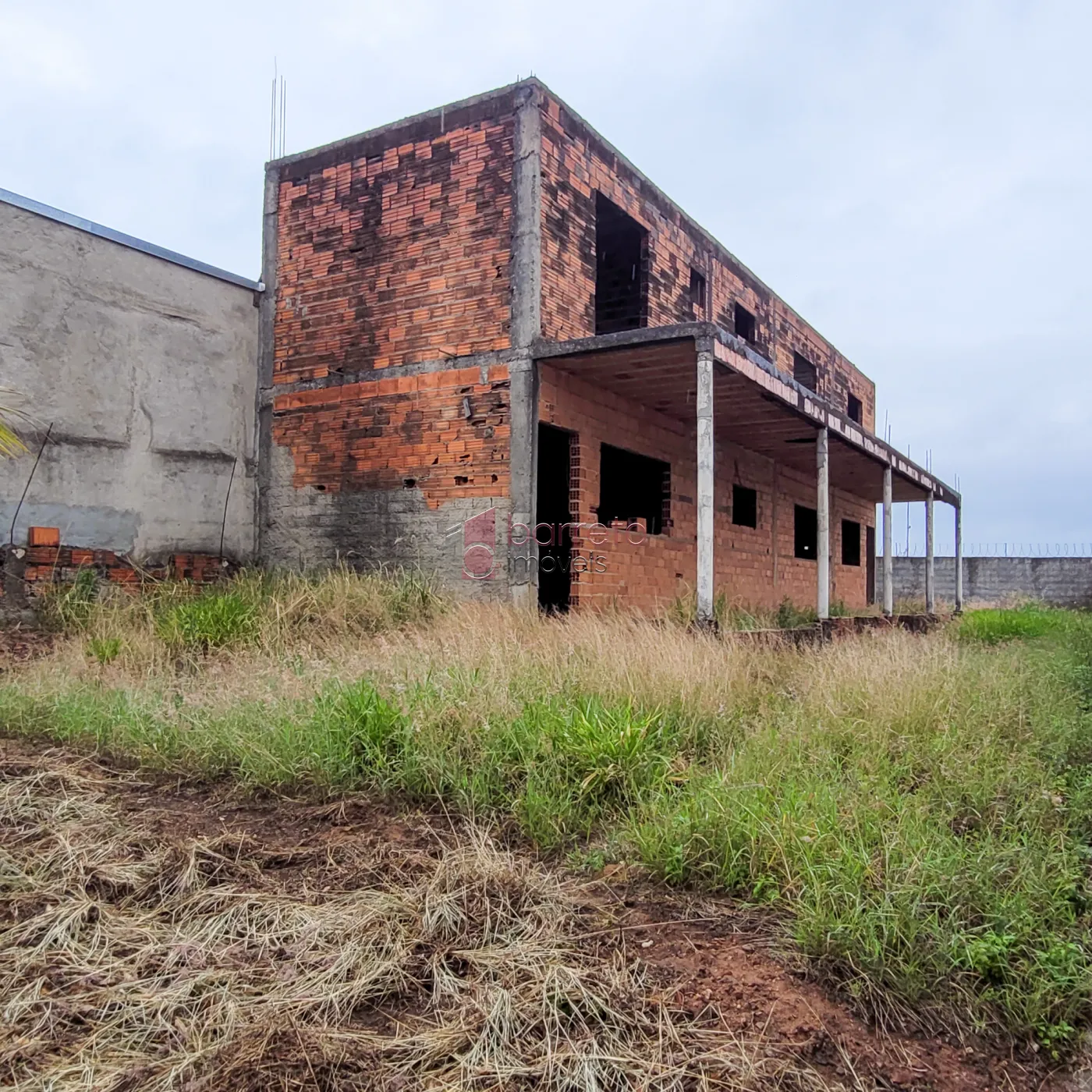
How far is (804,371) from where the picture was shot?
704 inches

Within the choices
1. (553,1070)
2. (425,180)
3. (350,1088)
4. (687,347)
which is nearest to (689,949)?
Result: (553,1070)

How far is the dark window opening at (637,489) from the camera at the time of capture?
36.6ft

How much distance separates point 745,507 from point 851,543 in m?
7.28

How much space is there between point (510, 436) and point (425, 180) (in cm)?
337

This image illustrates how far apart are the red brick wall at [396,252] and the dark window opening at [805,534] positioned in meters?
8.96

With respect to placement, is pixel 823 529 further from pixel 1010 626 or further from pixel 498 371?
pixel 498 371

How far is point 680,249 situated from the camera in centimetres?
1235

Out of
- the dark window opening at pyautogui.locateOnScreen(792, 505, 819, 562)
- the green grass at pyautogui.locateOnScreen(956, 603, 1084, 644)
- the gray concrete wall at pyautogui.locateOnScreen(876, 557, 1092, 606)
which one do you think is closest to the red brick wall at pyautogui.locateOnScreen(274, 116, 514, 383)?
the green grass at pyautogui.locateOnScreen(956, 603, 1084, 644)

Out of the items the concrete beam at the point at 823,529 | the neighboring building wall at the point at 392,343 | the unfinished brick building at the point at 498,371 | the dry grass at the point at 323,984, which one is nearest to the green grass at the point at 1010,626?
the concrete beam at the point at 823,529

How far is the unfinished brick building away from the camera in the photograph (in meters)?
9.42

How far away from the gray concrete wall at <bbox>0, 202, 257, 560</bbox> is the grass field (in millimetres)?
2278

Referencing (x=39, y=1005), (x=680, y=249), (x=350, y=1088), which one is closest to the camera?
(x=350, y=1088)

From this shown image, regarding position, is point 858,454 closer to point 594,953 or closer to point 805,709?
point 805,709

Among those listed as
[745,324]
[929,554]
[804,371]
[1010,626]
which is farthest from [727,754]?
[804,371]
